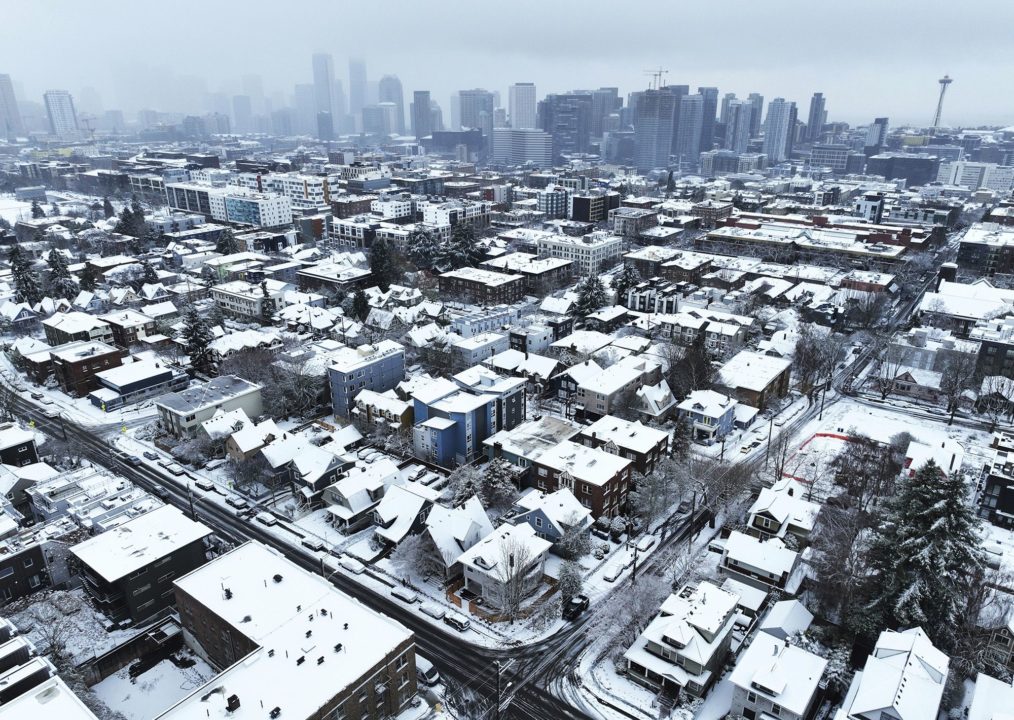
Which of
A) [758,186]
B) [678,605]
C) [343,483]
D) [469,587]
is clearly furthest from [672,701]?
[758,186]

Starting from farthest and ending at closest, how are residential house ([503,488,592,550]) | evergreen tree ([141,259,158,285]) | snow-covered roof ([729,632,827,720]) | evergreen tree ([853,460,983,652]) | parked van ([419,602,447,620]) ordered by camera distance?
1. evergreen tree ([141,259,158,285])
2. residential house ([503,488,592,550])
3. parked van ([419,602,447,620])
4. evergreen tree ([853,460,983,652])
5. snow-covered roof ([729,632,827,720])

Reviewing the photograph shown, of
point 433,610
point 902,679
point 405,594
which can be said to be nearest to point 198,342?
point 405,594

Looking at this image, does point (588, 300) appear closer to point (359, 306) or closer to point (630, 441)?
point (359, 306)

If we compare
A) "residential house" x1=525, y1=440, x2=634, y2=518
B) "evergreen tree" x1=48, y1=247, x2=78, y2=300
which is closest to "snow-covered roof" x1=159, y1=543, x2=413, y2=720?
"residential house" x1=525, y1=440, x2=634, y2=518

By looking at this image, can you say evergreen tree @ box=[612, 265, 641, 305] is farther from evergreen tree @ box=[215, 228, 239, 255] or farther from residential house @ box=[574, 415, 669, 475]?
evergreen tree @ box=[215, 228, 239, 255]

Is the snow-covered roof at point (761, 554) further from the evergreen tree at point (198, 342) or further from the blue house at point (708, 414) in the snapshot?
the evergreen tree at point (198, 342)

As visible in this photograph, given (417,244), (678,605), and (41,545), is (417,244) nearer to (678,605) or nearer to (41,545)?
(41,545)

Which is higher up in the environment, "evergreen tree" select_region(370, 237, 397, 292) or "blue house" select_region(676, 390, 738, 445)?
"evergreen tree" select_region(370, 237, 397, 292)
